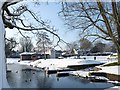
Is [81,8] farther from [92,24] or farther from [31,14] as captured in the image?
[31,14]

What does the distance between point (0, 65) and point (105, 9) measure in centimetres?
922

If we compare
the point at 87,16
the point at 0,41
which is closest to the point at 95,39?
the point at 87,16

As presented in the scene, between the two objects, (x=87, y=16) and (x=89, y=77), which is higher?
(x=87, y=16)

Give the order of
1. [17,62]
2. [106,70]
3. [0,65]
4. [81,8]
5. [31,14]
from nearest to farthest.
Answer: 1. [0,65]
2. [31,14]
3. [81,8]
4. [106,70]
5. [17,62]

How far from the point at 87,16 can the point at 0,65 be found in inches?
427

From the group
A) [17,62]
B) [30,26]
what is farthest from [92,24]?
[17,62]

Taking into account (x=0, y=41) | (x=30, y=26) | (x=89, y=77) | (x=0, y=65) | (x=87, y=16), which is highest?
(x=87, y=16)

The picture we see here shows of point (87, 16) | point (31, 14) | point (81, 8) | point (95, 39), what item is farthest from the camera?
point (95, 39)

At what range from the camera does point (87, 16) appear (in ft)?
44.3

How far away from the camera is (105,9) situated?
11.6 metres

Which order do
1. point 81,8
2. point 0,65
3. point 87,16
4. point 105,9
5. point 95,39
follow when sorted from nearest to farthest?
point 0,65 → point 105,9 → point 81,8 → point 87,16 → point 95,39

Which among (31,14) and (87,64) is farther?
(87,64)

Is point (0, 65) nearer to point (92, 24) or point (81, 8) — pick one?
point (81, 8)

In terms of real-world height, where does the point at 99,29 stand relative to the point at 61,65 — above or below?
above
